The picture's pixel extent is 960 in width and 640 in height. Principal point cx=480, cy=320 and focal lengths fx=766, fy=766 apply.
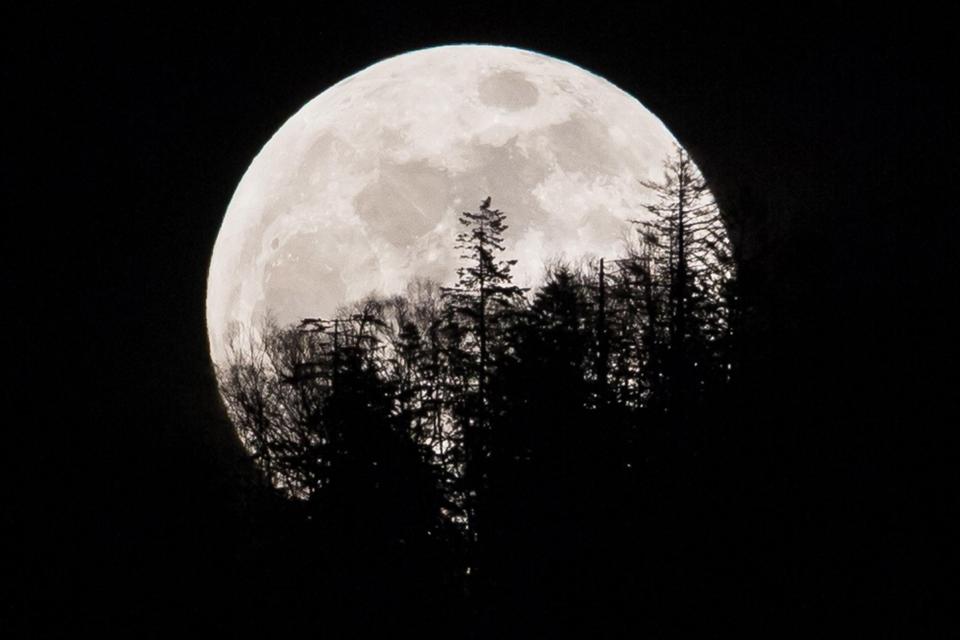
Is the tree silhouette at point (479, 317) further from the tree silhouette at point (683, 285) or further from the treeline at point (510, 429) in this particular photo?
the tree silhouette at point (683, 285)

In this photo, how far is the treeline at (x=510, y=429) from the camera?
776 inches

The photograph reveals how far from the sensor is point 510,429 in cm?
2206

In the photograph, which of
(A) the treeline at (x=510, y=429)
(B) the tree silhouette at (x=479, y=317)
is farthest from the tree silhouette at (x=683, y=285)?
(B) the tree silhouette at (x=479, y=317)

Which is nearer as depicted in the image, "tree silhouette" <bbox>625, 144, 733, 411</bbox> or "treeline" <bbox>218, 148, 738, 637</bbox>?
"treeline" <bbox>218, 148, 738, 637</bbox>

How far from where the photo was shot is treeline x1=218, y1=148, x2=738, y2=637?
776 inches

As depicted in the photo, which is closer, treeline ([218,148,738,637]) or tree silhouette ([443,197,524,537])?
treeline ([218,148,738,637])

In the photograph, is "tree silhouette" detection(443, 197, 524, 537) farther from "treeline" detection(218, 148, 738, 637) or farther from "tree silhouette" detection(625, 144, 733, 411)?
"tree silhouette" detection(625, 144, 733, 411)

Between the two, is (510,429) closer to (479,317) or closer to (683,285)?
(479,317)

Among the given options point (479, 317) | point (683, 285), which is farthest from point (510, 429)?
point (683, 285)

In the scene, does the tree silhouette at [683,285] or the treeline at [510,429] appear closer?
the treeline at [510,429]

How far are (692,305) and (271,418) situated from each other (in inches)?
595

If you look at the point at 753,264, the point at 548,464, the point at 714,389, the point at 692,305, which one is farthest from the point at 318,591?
the point at 753,264

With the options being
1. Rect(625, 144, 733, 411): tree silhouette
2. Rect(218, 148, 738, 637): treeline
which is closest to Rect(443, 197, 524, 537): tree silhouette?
Rect(218, 148, 738, 637): treeline

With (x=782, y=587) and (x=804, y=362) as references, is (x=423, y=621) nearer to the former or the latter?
(x=782, y=587)
